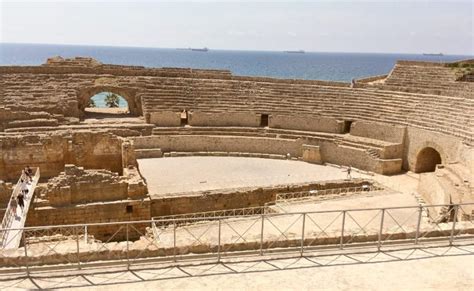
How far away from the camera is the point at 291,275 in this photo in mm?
7504

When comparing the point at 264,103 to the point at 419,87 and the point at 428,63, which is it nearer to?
the point at 419,87

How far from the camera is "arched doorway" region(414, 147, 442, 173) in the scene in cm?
2336

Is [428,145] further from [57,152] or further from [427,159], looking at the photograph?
[57,152]

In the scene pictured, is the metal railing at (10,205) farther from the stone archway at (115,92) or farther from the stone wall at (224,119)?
the stone wall at (224,119)

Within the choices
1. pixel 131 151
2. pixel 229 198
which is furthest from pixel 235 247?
pixel 131 151

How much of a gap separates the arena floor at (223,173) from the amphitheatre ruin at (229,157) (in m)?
0.10

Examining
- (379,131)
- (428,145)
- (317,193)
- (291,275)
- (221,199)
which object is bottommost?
(221,199)

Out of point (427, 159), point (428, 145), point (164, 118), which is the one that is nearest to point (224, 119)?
point (164, 118)

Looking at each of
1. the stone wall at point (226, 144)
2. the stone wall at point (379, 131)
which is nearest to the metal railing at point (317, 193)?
the stone wall at point (379, 131)

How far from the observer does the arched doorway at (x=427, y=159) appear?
23362 mm

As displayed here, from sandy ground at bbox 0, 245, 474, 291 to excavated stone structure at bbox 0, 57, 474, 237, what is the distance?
9210 mm

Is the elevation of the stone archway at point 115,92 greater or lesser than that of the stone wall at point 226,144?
greater

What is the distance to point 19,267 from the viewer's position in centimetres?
741

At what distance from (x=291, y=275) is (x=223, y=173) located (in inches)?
567
